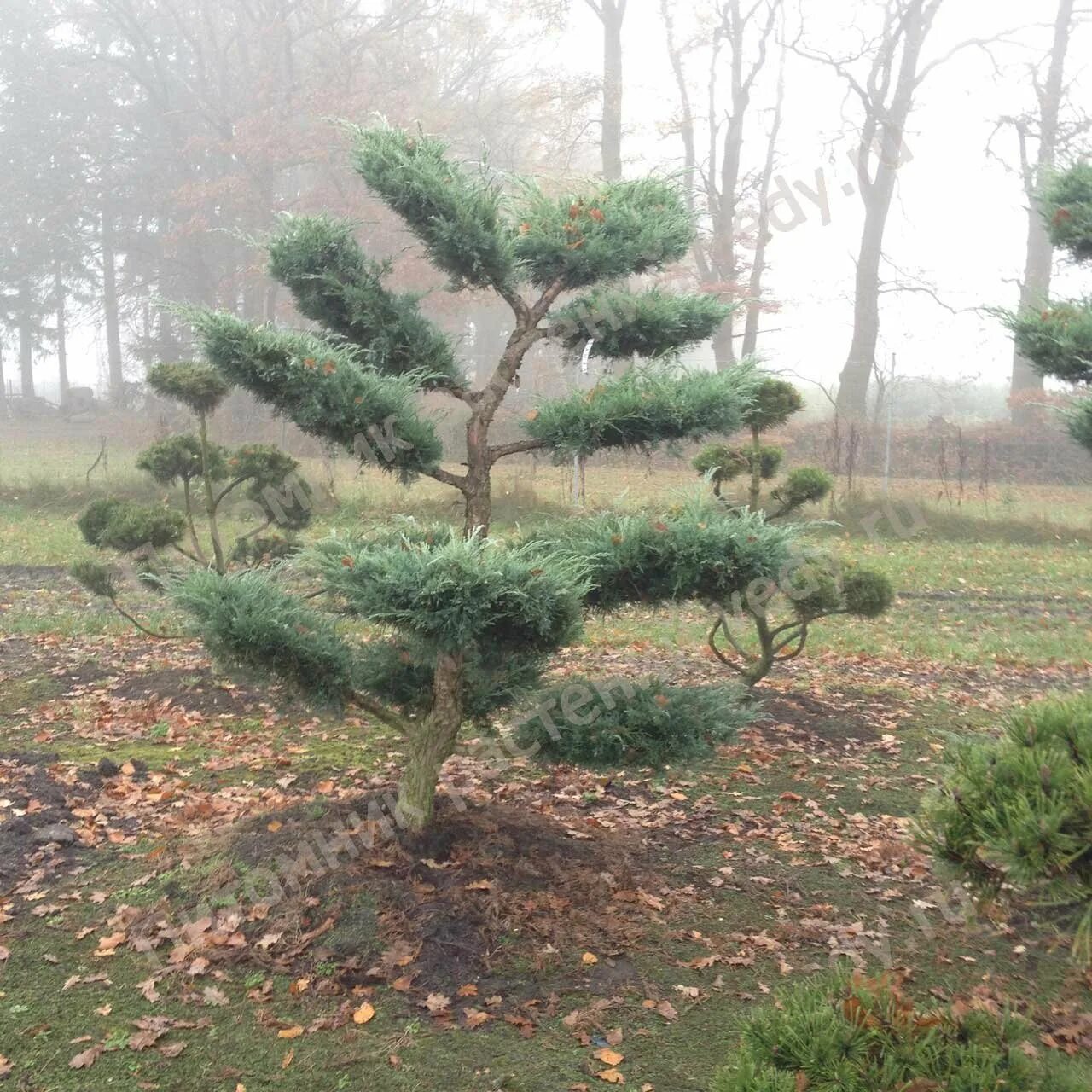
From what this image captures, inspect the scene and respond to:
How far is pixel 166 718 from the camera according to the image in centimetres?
654

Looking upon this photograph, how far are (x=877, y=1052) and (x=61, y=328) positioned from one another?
32.1m

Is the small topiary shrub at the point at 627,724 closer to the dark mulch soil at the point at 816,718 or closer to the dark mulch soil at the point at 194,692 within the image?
the dark mulch soil at the point at 816,718

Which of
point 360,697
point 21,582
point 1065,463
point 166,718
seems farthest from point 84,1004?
point 1065,463

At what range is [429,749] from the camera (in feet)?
13.7

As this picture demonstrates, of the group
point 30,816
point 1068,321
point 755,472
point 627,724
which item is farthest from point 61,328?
point 627,724

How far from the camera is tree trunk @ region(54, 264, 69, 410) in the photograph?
94.8ft

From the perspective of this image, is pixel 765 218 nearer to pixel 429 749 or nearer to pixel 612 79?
pixel 612 79

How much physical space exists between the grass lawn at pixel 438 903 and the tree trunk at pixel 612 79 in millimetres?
14961

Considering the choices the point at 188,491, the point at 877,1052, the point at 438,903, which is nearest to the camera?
the point at 877,1052

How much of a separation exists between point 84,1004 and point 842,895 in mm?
2944

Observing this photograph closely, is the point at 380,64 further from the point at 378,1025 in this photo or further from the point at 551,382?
the point at 378,1025

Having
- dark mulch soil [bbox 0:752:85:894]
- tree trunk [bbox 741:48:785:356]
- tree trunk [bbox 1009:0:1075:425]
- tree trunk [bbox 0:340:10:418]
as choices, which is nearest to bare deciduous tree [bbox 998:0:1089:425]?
tree trunk [bbox 1009:0:1075:425]

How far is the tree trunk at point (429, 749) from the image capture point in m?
4.12

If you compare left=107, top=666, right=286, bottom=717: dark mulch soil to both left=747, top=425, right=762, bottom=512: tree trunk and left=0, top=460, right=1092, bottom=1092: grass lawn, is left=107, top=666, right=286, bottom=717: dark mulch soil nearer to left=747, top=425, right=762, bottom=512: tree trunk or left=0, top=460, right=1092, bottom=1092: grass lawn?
left=0, top=460, right=1092, bottom=1092: grass lawn
